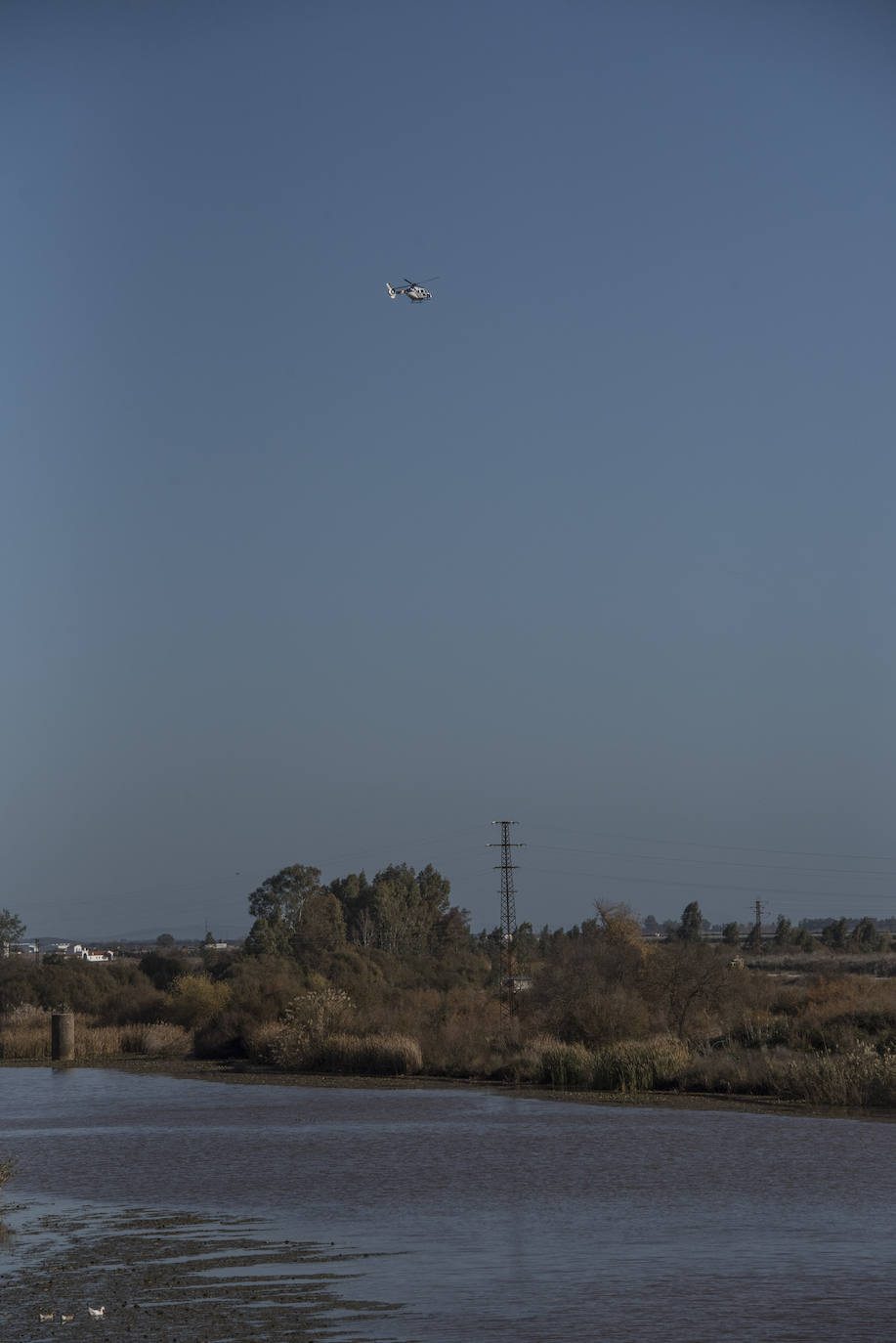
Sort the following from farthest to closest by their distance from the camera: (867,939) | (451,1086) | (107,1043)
→ 1. (867,939)
2. (107,1043)
3. (451,1086)

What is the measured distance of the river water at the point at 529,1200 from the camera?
1279cm

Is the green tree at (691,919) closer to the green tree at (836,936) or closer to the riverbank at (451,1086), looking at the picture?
the green tree at (836,936)

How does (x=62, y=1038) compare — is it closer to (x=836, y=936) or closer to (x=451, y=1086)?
(x=451, y=1086)

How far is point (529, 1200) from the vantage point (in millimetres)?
18875

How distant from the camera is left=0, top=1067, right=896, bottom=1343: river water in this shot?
1279 centimetres

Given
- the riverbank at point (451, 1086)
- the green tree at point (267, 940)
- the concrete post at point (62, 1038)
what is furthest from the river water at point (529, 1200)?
the green tree at point (267, 940)

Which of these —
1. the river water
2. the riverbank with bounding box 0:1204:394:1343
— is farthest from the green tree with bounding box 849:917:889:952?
the riverbank with bounding box 0:1204:394:1343

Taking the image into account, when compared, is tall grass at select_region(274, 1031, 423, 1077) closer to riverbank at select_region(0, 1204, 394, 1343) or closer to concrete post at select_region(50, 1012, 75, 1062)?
concrete post at select_region(50, 1012, 75, 1062)

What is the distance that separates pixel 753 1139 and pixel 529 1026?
17.2m

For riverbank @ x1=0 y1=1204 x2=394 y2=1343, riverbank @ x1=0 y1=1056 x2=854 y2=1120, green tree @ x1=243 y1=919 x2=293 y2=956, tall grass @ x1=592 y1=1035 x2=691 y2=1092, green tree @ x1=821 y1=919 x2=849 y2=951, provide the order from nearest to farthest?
riverbank @ x1=0 y1=1204 x2=394 y2=1343, riverbank @ x1=0 y1=1056 x2=854 y2=1120, tall grass @ x1=592 y1=1035 x2=691 y2=1092, green tree @ x1=243 y1=919 x2=293 y2=956, green tree @ x1=821 y1=919 x2=849 y2=951

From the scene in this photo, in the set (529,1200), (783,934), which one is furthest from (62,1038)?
→ (783,934)

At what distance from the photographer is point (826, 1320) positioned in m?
12.4

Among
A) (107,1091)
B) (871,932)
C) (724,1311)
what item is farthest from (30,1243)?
(871,932)

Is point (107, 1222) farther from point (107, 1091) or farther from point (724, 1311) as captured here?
point (107, 1091)
